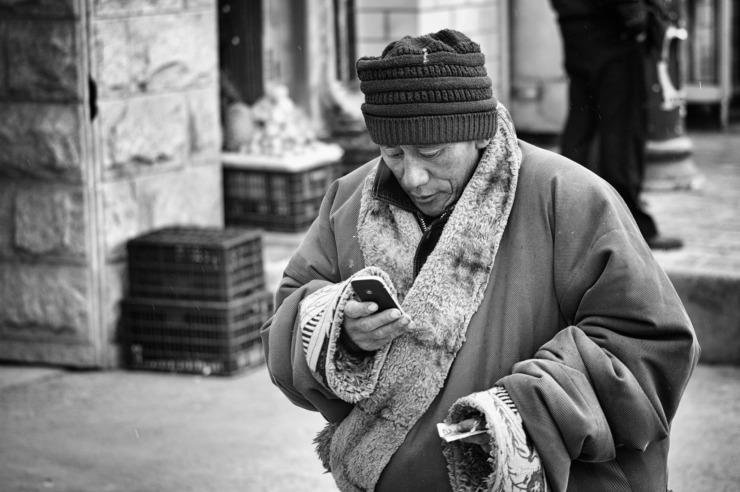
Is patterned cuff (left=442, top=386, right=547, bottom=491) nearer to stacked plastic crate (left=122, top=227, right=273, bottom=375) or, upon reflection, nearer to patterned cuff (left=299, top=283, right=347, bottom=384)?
patterned cuff (left=299, top=283, right=347, bottom=384)

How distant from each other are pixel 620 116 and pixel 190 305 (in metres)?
2.77

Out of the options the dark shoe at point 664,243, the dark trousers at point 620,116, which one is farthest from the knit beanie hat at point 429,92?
the dark shoe at point 664,243

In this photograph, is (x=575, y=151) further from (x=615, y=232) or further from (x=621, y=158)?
(x=615, y=232)

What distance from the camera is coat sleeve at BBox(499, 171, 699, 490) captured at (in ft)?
8.25

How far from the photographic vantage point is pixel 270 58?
363 inches

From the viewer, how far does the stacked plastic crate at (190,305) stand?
20.9 feet

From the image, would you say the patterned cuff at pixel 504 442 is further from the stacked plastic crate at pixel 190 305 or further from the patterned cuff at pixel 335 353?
the stacked plastic crate at pixel 190 305

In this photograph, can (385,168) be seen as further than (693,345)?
Yes

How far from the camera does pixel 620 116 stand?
24.3 feet

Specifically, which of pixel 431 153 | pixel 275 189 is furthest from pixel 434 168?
pixel 275 189

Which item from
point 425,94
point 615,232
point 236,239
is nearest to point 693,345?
point 615,232

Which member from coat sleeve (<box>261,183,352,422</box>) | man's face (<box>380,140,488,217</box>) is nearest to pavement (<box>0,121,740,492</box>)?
coat sleeve (<box>261,183,352,422</box>)

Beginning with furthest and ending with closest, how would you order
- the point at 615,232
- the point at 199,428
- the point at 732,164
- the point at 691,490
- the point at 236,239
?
1. the point at 732,164
2. the point at 236,239
3. the point at 199,428
4. the point at 691,490
5. the point at 615,232

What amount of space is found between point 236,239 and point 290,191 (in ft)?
5.81
